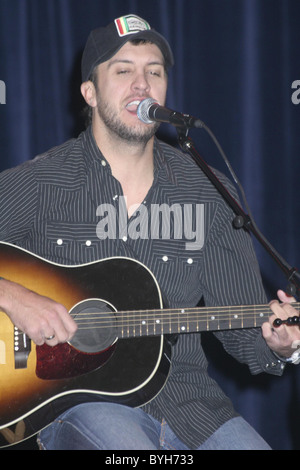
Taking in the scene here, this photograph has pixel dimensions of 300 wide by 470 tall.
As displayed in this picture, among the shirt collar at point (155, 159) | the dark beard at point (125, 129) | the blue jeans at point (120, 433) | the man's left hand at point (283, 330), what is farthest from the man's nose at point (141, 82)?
the blue jeans at point (120, 433)

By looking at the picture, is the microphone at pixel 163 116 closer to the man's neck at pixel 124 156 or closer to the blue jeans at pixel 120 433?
the man's neck at pixel 124 156

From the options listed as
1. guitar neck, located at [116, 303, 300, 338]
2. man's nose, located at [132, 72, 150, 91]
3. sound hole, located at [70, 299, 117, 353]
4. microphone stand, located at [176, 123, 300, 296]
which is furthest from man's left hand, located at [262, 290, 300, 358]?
man's nose, located at [132, 72, 150, 91]

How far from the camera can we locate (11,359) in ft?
6.56

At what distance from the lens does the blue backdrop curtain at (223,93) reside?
121 inches

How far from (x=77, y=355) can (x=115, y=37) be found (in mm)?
1205

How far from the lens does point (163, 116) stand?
73.4 inches

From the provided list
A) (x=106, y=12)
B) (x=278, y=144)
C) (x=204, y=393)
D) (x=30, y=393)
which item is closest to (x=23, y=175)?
(x=30, y=393)

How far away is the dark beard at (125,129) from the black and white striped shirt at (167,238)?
0.11m

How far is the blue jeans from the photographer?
186 centimetres

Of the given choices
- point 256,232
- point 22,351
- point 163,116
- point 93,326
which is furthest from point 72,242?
point 256,232

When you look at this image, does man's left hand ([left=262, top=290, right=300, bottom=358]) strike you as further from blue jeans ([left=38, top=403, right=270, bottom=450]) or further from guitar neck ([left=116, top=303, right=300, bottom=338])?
blue jeans ([left=38, top=403, right=270, bottom=450])

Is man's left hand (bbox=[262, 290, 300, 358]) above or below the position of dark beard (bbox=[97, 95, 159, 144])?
below

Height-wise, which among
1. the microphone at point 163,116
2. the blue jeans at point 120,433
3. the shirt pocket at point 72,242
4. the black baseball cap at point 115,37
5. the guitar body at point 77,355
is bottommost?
the blue jeans at point 120,433

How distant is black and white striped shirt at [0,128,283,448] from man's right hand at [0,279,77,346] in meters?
0.28
